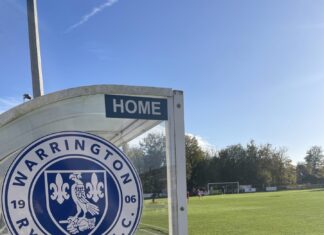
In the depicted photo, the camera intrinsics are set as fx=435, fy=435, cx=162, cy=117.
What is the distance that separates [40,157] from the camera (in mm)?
2695

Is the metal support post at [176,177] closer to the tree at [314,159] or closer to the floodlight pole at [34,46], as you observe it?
the floodlight pole at [34,46]

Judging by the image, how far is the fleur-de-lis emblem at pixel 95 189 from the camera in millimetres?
2760

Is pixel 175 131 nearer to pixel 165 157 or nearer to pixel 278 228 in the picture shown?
pixel 165 157

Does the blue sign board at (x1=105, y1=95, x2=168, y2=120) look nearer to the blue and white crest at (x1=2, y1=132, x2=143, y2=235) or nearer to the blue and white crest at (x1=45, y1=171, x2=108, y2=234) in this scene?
the blue and white crest at (x1=2, y1=132, x2=143, y2=235)

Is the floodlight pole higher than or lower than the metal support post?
higher

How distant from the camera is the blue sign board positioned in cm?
287

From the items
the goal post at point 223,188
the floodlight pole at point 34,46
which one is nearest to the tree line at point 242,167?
the goal post at point 223,188

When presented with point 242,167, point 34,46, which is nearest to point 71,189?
point 34,46

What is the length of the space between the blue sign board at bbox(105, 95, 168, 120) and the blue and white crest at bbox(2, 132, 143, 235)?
0.22 meters

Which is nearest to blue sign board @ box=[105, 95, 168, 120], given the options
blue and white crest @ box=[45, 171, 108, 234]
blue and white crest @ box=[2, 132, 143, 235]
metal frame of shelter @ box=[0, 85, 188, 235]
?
metal frame of shelter @ box=[0, 85, 188, 235]

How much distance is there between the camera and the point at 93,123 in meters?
2.93

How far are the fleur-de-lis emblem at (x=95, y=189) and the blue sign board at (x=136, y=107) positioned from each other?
0.43 m

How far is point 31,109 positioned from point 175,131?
970 mm

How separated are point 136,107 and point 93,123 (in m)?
0.31
